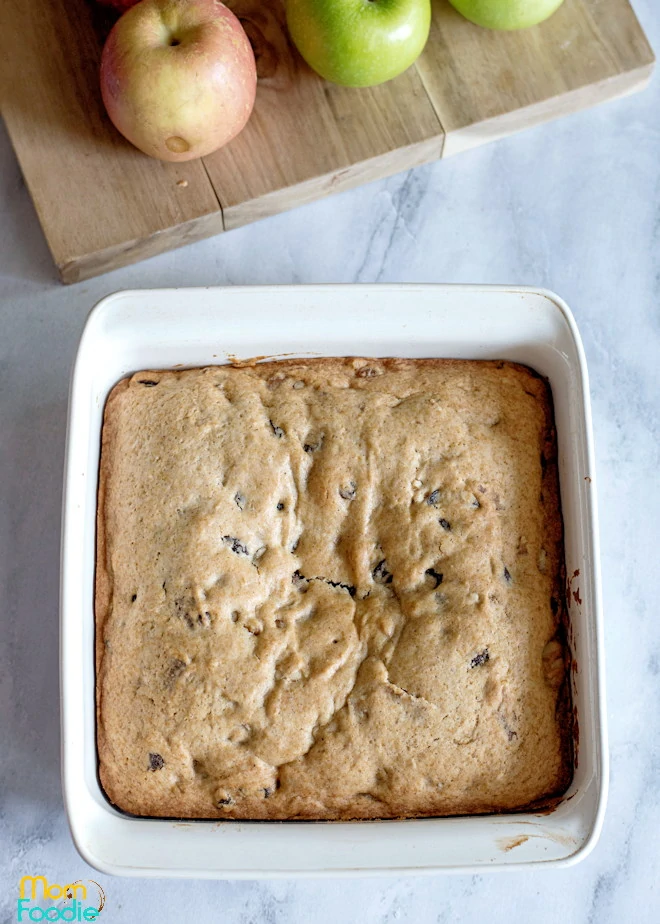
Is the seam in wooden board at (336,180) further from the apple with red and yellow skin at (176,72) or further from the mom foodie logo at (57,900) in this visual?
the mom foodie logo at (57,900)

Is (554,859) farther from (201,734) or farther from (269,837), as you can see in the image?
(201,734)

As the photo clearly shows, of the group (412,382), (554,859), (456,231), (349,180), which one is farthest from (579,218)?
(554,859)

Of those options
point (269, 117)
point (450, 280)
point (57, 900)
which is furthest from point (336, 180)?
point (57, 900)

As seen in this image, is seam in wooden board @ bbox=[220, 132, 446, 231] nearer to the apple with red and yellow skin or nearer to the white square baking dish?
the apple with red and yellow skin

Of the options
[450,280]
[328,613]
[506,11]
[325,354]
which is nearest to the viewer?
[328,613]

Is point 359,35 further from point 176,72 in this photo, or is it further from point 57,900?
point 57,900

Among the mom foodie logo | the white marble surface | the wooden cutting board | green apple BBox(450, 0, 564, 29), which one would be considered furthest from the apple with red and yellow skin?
the mom foodie logo

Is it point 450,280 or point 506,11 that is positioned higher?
point 506,11
